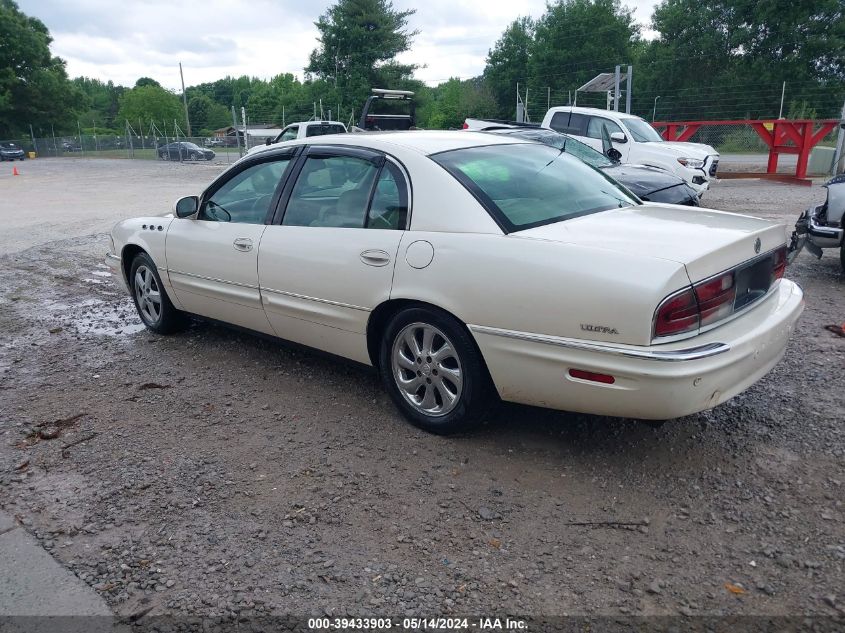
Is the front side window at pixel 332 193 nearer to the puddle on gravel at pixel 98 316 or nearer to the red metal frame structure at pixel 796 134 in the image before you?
the puddle on gravel at pixel 98 316

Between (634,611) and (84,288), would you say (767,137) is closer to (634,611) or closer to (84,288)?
(84,288)

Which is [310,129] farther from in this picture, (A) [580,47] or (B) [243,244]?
(A) [580,47]

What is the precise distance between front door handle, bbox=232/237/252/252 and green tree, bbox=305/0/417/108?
154 ft

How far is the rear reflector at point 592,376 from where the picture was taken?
9.55 feet

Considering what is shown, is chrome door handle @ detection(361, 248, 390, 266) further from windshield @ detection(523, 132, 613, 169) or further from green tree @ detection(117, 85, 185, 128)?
green tree @ detection(117, 85, 185, 128)

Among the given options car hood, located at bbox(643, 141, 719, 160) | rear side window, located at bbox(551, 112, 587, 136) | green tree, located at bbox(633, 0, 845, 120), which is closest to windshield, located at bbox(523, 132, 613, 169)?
rear side window, located at bbox(551, 112, 587, 136)

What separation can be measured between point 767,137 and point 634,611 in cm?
1760

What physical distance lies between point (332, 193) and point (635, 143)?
10.5 metres

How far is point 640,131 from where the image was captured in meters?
13.9

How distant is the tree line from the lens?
36781mm

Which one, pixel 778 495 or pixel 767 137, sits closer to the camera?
pixel 778 495

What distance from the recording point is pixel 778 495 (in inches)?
117

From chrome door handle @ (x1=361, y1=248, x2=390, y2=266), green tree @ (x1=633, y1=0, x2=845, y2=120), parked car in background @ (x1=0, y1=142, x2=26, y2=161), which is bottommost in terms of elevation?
parked car in background @ (x1=0, y1=142, x2=26, y2=161)

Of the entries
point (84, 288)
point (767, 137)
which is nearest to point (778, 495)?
point (84, 288)
